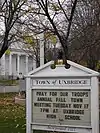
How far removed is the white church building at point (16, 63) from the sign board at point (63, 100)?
69.9 meters

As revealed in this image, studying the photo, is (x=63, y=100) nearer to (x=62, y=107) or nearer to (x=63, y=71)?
(x=62, y=107)

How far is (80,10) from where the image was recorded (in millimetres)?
19422

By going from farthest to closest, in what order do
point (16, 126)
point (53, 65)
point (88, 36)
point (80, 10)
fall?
1. point (80, 10)
2. point (88, 36)
3. point (16, 126)
4. point (53, 65)

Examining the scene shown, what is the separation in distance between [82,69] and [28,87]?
3.97 feet

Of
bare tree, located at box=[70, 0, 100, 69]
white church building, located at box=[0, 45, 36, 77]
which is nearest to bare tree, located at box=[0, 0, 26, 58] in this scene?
bare tree, located at box=[70, 0, 100, 69]

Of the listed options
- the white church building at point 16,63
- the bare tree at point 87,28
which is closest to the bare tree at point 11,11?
the bare tree at point 87,28

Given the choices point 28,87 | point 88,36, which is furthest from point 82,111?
point 88,36

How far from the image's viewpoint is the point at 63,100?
7.00 metres

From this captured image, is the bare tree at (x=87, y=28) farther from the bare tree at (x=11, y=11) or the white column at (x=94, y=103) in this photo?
the white column at (x=94, y=103)

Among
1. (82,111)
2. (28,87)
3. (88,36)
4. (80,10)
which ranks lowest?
(82,111)

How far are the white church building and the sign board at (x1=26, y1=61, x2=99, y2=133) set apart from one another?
69.9 meters

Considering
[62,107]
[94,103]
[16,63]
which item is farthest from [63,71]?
[16,63]

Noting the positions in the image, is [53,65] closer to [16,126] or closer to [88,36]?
[16,126]

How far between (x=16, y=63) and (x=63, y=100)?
262ft
